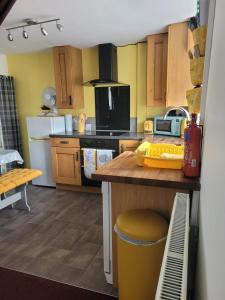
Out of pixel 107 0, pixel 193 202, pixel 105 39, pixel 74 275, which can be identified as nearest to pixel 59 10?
pixel 107 0

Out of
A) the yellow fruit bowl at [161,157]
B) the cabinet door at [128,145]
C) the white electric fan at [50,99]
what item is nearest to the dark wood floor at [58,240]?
the cabinet door at [128,145]

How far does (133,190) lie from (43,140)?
2704 millimetres

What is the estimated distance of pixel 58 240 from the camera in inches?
94.0

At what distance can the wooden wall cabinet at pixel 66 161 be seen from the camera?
3605 millimetres

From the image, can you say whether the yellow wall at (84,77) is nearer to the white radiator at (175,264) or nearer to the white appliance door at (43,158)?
the white appliance door at (43,158)

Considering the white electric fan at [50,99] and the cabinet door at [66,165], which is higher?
the white electric fan at [50,99]

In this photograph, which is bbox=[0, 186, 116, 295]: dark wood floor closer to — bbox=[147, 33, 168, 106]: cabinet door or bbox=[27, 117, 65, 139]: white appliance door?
bbox=[27, 117, 65, 139]: white appliance door

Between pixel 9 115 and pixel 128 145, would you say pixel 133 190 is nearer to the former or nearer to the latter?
pixel 128 145

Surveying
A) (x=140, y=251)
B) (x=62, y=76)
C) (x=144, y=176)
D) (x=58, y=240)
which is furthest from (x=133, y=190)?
(x=62, y=76)

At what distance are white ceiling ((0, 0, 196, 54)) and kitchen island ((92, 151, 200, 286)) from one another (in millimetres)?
1521

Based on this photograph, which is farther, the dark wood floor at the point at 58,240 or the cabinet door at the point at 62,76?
the cabinet door at the point at 62,76

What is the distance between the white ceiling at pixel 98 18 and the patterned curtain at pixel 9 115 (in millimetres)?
836

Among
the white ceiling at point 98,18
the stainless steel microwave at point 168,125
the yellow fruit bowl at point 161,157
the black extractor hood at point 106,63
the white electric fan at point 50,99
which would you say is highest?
the white ceiling at point 98,18

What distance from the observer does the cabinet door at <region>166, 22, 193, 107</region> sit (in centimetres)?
277
